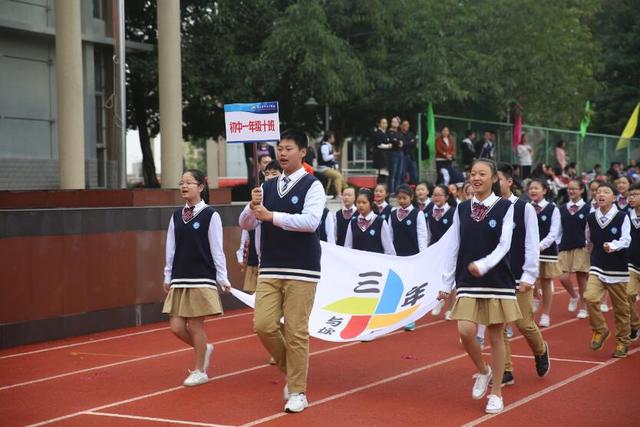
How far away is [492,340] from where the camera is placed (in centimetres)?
885

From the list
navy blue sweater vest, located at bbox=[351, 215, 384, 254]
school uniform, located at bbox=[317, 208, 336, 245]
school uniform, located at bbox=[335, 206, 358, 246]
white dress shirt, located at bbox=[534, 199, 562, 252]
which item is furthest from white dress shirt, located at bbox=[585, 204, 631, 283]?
school uniform, located at bbox=[335, 206, 358, 246]

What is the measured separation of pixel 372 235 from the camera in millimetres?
13875

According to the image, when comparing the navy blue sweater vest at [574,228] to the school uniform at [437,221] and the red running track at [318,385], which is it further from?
the red running track at [318,385]

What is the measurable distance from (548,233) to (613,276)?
259 centimetres

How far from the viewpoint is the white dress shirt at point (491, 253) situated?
28.2 feet

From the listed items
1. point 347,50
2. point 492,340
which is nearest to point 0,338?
point 492,340

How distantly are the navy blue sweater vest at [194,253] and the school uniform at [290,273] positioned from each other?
1.23 metres

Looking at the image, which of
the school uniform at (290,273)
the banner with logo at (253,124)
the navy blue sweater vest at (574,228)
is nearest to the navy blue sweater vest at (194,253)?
the banner with logo at (253,124)

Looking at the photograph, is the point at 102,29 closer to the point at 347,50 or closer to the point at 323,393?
the point at 347,50

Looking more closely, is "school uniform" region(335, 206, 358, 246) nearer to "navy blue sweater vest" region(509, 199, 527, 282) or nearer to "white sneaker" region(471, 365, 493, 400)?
"navy blue sweater vest" region(509, 199, 527, 282)

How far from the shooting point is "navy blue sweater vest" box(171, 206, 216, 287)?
9953mm

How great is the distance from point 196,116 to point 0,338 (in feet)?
61.2

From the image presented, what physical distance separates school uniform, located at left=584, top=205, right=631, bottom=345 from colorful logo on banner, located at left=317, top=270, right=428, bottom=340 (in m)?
2.36

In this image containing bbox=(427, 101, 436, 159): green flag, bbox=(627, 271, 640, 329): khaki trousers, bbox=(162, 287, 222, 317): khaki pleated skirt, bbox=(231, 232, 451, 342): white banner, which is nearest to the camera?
bbox=(162, 287, 222, 317): khaki pleated skirt
